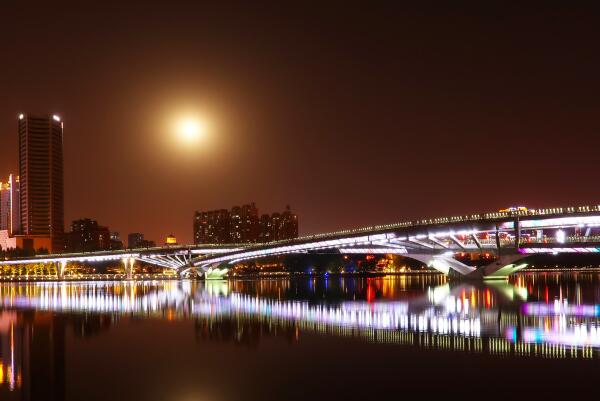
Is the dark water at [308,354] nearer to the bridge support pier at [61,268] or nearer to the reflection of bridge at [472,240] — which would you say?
the reflection of bridge at [472,240]

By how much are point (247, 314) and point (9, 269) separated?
542 feet

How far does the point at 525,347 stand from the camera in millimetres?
29141

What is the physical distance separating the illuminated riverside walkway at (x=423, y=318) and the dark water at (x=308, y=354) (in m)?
0.10

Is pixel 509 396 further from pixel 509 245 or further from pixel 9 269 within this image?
pixel 9 269

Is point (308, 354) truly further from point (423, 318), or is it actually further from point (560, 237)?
point (560, 237)

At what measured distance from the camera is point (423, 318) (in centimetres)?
4244

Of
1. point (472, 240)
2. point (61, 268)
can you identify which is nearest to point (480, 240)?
point (472, 240)

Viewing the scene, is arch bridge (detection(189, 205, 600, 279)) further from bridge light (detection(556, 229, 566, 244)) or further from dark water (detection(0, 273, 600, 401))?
dark water (detection(0, 273, 600, 401))

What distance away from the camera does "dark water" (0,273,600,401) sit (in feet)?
72.8

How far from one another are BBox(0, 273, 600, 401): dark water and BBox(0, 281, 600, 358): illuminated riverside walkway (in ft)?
0.33

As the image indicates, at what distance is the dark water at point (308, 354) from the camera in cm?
2220

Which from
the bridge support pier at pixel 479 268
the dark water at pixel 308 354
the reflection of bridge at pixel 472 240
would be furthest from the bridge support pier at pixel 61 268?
the dark water at pixel 308 354

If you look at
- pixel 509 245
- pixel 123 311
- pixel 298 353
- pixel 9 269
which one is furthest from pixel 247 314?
pixel 9 269

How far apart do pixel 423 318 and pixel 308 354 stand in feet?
49.6
